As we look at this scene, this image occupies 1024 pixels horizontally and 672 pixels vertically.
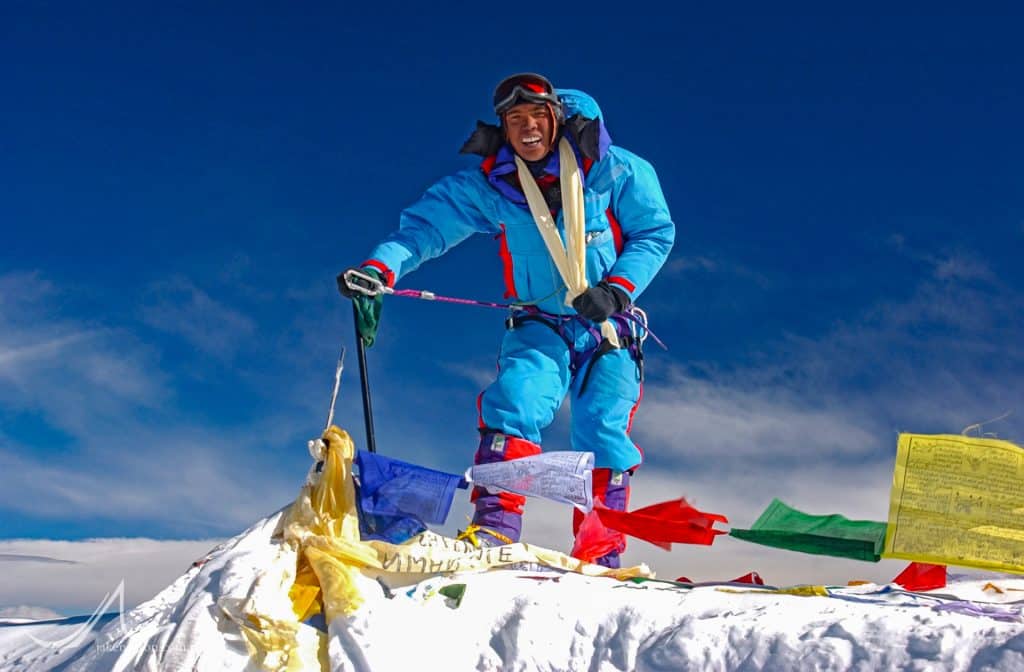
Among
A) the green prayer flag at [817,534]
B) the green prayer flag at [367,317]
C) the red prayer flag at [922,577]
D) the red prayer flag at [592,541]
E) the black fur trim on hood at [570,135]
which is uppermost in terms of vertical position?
the black fur trim on hood at [570,135]

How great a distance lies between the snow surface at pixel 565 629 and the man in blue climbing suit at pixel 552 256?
1378mm

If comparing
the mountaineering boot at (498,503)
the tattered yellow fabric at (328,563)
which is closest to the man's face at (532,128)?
the mountaineering boot at (498,503)

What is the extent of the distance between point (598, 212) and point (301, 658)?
265 centimetres

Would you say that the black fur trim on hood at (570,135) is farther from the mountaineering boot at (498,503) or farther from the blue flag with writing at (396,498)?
the blue flag with writing at (396,498)

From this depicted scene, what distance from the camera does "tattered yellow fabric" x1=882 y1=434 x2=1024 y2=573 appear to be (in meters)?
2.71

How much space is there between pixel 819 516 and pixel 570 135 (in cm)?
205

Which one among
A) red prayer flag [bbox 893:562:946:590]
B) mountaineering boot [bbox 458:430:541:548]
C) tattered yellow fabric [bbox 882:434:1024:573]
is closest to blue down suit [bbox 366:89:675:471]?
mountaineering boot [bbox 458:430:541:548]

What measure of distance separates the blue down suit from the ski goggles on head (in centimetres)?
13

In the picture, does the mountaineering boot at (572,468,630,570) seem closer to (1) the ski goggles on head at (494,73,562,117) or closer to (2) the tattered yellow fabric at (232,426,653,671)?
(2) the tattered yellow fabric at (232,426,653,671)

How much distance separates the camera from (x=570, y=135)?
171 inches

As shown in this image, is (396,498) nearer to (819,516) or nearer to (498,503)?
(498,503)

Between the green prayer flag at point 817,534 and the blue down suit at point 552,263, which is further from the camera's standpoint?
the blue down suit at point 552,263

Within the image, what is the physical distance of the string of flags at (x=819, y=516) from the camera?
2730 mm

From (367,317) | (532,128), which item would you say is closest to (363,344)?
(367,317)
